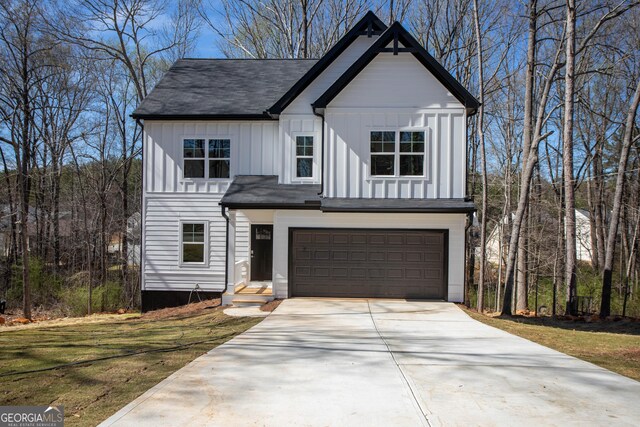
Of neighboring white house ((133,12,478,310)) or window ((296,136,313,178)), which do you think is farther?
window ((296,136,313,178))

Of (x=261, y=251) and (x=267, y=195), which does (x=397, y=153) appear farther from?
(x=261, y=251)

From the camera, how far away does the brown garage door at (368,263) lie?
15.4m

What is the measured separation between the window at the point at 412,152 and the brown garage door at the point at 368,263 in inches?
72.0

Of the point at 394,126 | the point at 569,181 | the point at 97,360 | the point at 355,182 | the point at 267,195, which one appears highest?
the point at 394,126

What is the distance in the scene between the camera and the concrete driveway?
213 inches

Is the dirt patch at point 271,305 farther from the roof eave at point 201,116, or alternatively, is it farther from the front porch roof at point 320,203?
the roof eave at point 201,116

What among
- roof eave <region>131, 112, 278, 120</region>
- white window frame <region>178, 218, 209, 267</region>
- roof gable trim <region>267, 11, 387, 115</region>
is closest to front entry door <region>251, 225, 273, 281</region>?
white window frame <region>178, 218, 209, 267</region>

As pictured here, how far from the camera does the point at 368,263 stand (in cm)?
1548

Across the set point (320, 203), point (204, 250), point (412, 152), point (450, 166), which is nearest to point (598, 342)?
point (450, 166)

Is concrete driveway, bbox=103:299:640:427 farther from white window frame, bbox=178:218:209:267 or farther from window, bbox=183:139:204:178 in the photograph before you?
window, bbox=183:139:204:178

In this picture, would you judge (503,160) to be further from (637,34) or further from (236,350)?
(236,350)

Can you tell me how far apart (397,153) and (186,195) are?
732 cm

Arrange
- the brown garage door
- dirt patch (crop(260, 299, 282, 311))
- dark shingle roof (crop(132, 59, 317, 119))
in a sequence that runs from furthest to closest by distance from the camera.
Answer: dark shingle roof (crop(132, 59, 317, 119)) < the brown garage door < dirt patch (crop(260, 299, 282, 311))

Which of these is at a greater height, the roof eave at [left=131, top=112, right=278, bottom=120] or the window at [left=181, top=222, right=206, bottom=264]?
the roof eave at [left=131, top=112, right=278, bottom=120]
